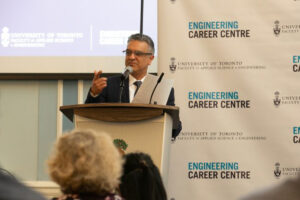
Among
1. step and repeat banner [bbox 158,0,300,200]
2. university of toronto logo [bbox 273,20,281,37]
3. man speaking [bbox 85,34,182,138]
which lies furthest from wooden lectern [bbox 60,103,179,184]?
university of toronto logo [bbox 273,20,281,37]

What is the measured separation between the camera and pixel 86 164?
151 centimetres

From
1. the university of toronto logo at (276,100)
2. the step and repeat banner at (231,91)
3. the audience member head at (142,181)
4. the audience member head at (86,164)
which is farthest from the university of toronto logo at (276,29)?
the audience member head at (86,164)

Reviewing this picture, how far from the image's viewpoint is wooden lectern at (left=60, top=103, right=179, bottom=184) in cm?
299

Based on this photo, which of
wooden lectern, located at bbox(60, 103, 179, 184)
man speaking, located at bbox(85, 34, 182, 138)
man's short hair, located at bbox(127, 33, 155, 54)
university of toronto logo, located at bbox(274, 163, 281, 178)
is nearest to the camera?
wooden lectern, located at bbox(60, 103, 179, 184)

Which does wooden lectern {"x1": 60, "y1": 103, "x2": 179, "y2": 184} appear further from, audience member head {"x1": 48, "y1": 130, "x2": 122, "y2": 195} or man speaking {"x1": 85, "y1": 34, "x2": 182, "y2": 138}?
audience member head {"x1": 48, "y1": 130, "x2": 122, "y2": 195}

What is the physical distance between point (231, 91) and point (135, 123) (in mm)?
1476

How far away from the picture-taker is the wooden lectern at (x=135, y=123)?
299 centimetres

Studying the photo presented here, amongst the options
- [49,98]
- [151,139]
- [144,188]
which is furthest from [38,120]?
[144,188]

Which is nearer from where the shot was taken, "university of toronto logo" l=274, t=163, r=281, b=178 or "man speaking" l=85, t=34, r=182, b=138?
"man speaking" l=85, t=34, r=182, b=138

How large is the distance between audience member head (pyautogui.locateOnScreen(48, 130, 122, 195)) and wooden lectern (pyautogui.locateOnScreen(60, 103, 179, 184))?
1412mm

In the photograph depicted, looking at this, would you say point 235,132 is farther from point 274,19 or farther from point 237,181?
point 274,19

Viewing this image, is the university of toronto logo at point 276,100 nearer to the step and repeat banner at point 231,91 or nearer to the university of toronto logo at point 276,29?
the step and repeat banner at point 231,91

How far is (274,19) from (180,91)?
38.9 inches

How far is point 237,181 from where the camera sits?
4207mm
